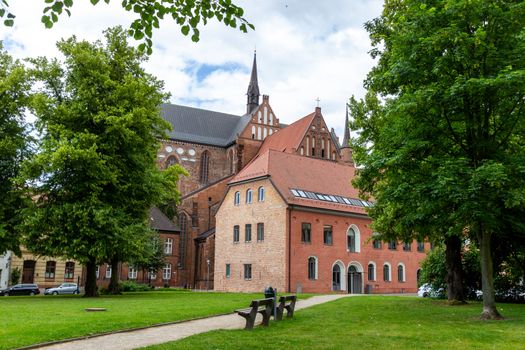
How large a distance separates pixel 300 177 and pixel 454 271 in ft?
66.9

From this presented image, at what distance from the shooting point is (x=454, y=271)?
2220 centimetres

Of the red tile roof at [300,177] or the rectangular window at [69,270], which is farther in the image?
the rectangular window at [69,270]

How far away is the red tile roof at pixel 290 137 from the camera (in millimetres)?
59438

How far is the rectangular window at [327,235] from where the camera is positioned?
39781mm

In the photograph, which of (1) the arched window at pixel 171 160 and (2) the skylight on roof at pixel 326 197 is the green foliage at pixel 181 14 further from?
(1) the arched window at pixel 171 160

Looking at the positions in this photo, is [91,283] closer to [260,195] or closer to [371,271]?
[260,195]

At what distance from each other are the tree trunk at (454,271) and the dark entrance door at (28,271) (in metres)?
38.3

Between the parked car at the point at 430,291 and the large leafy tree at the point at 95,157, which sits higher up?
the large leafy tree at the point at 95,157

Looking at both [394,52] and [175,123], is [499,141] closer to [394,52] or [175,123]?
→ [394,52]

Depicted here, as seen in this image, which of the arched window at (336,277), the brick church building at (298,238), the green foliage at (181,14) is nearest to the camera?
the green foliage at (181,14)

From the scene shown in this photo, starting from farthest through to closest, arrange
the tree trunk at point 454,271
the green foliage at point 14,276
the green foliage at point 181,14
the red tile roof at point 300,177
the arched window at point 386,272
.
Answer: the green foliage at point 14,276, the arched window at point 386,272, the red tile roof at point 300,177, the tree trunk at point 454,271, the green foliage at point 181,14

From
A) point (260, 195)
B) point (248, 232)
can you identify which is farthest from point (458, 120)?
point (248, 232)

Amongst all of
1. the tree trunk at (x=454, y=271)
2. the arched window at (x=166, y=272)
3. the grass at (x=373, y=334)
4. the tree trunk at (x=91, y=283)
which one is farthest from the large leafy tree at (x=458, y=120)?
the arched window at (x=166, y=272)

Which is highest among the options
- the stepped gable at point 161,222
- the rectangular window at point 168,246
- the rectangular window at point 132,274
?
the stepped gable at point 161,222
